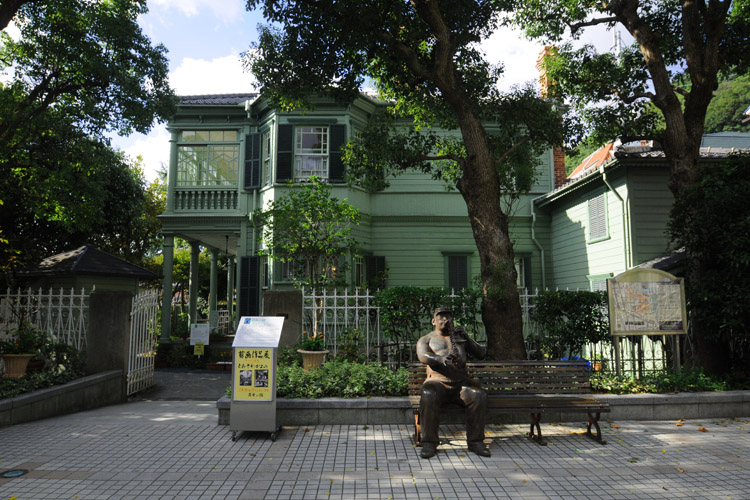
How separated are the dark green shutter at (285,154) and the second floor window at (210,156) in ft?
7.98

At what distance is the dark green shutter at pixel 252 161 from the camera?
15961mm

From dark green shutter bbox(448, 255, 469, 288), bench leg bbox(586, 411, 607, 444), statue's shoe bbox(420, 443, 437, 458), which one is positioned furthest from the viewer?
dark green shutter bbox(448, 255, 469, 288)

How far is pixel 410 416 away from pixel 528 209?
11.8 metres

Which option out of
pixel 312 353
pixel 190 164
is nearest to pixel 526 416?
pixel 312 353

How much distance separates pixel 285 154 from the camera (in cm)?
1521

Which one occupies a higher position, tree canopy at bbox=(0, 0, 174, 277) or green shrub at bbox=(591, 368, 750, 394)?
tree canopy at bbox=(0, 0, 174, 277)

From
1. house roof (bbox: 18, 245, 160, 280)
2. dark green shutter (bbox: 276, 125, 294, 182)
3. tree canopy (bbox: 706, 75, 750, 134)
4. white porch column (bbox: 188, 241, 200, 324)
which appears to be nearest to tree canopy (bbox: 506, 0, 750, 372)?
dark green shutter (bbox: 276, 125, 294, 182)

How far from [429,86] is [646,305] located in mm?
5939

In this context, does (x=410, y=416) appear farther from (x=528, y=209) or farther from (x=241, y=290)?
(x=528, y=209)

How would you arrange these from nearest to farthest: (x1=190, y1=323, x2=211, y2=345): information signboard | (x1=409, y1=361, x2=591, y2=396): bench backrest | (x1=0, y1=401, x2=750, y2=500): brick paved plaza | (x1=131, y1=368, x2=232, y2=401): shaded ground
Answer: (x1=0, y1=401, x2=750, y2=500): brick paved plaza → (x1=409, y1=361, x2=591, y2=396): bench backrest → (x1=131, y1=368, x2=232, y2=401): shaded ground → (x1=190, y1=323, x2=211, y2=345): information signboard

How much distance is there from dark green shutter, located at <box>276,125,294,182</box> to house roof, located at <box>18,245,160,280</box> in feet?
16.6

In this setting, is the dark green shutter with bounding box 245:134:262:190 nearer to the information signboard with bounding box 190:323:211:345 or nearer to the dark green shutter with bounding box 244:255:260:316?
the dark green shutter with bounding box 244:255:260:316

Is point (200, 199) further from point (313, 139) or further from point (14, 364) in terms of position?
point (14, 364)

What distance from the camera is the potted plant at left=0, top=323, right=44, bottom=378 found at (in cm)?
773
